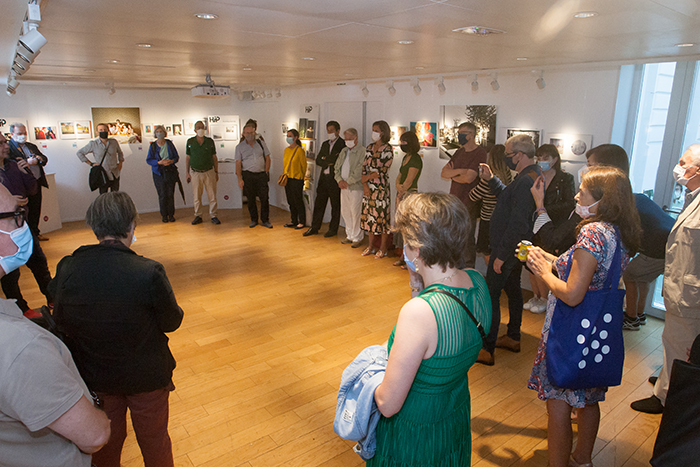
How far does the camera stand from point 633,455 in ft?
9.21

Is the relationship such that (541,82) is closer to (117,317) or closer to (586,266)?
(586,266)

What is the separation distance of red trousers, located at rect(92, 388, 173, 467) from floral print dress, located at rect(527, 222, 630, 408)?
1.92 meters

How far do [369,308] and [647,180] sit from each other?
3255 millimetres

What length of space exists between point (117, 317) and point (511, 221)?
267cm

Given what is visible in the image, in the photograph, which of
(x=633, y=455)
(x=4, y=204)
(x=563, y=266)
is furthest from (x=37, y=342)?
(x=633, y=455)

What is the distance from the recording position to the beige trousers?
29.0 ft

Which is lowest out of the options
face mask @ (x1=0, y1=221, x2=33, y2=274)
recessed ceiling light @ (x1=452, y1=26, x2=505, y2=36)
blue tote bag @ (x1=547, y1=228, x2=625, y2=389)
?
blue tote bag @ (x1=547, y1=228, x2=625, y2=389)

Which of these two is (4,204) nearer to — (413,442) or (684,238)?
(413,442)

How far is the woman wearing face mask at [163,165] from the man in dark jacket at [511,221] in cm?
691

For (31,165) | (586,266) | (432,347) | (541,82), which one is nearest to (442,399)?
(432,347)

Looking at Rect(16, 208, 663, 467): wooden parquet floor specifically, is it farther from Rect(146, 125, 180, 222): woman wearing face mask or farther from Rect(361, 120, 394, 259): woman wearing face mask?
Rect(146, 125, 180, 222): woman wearing face mask

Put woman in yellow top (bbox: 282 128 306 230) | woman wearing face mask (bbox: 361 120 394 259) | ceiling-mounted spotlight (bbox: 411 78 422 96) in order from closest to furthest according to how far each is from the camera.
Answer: ceiling-mounted spotlight (bbox: 411 78 422 96), woman wearing face mask (bbox: 361 120 394 259), woman in yellow top (bbox: 282 128 306 230)

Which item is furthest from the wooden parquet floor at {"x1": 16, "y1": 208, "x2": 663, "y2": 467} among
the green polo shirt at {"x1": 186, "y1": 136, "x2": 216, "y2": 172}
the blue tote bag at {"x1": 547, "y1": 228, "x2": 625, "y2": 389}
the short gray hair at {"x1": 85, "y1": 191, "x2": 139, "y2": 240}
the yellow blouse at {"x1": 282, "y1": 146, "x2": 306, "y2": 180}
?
the green polo shirt at {"x1": 186, "y1": 136, "x2": 216, "y2": 172}

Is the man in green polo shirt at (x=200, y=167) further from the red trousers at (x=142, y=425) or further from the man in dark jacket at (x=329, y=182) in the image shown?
the red trousers at (x=142, y=425)
